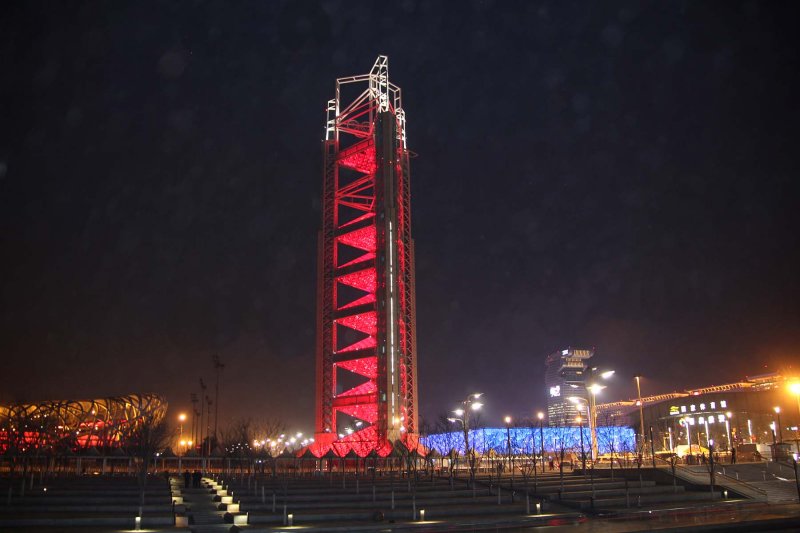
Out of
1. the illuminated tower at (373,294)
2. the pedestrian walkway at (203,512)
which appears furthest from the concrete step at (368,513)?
the illuminated tower at (373,294)

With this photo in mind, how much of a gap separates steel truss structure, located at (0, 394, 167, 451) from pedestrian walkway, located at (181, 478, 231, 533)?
3637 centimetres

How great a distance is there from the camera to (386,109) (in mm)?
92312

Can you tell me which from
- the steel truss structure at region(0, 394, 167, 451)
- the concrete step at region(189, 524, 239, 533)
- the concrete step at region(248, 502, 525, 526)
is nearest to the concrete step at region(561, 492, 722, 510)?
the concrete step at region(248, 502, 525, 526)

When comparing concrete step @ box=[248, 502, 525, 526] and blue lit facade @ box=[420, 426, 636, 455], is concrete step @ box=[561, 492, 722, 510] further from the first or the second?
blue lit facade @ box=[420, 426, 636, 455]

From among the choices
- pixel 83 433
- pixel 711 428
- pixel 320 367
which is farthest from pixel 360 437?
pixel 711 428

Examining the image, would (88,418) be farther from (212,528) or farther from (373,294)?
(212,528)

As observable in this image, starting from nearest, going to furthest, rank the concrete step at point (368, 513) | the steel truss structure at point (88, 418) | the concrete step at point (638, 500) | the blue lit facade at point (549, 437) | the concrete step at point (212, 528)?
the concrete step at point (212, 528) → the concrete step at point (368, 513) → the concrete step at point (638, 500) → the steel truss structure at point (88, 418) → the blue lit facade at point (549, 437)

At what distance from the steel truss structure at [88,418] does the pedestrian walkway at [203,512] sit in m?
36.4

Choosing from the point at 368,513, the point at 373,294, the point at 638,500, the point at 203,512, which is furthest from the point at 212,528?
the point at 373,294

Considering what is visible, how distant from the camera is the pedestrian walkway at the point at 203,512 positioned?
28480mm

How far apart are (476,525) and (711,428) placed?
91.0 m

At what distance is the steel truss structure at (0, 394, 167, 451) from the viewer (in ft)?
242

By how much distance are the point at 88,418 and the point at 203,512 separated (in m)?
69.1

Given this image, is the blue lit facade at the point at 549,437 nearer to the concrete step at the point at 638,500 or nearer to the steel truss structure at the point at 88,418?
the steel truss structure at the point at 88,418
